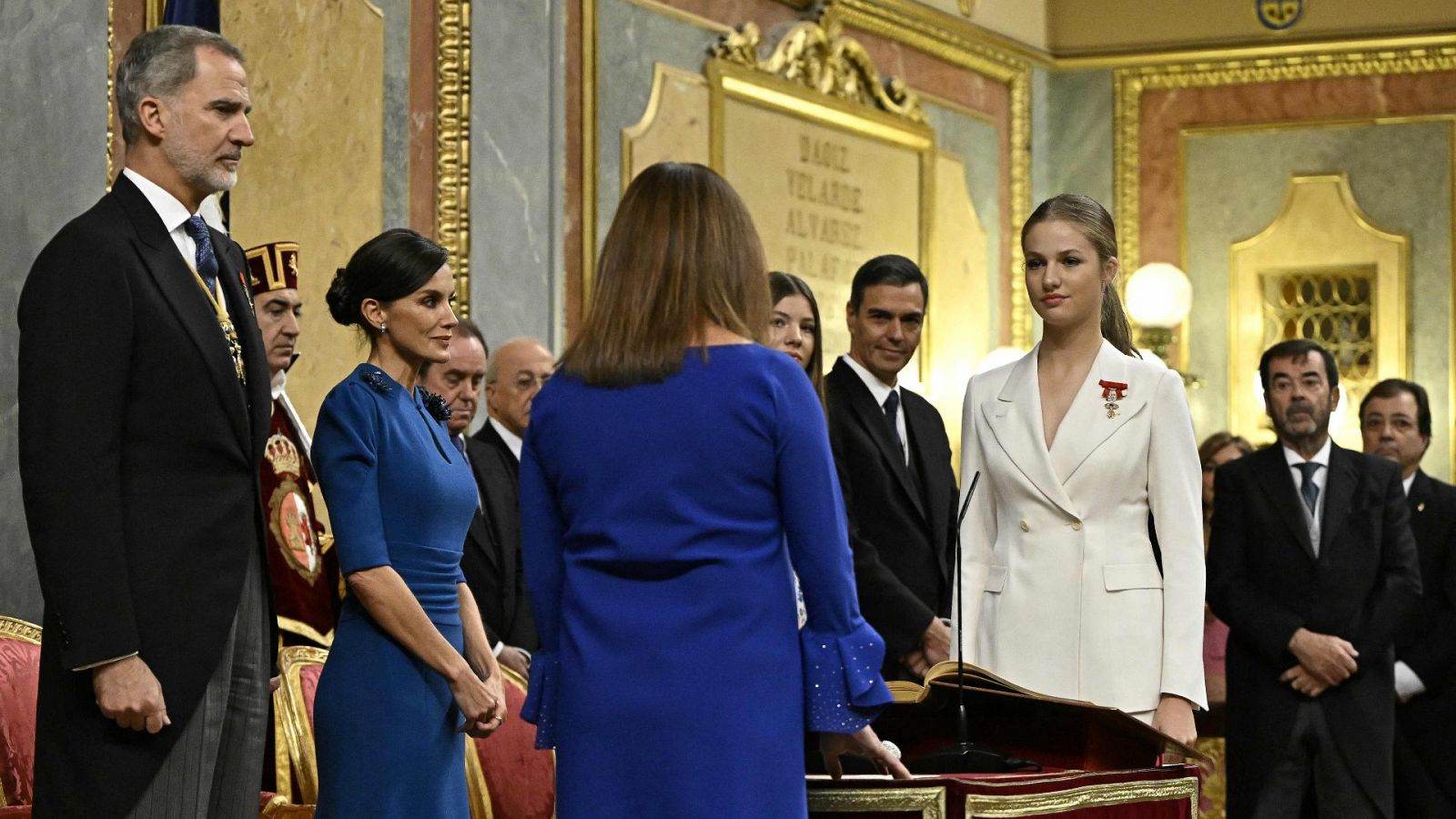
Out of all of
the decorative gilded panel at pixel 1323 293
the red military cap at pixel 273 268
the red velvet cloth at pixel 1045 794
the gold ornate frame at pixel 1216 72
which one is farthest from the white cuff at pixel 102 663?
the gold ornate frame at pixel 1216 72

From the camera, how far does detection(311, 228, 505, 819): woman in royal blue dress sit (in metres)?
3.36

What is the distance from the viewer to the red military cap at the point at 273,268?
16.3ft

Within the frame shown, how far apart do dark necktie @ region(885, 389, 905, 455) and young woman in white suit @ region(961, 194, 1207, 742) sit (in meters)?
1.48

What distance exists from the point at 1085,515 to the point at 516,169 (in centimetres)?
417

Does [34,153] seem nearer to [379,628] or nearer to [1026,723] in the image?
[379,628]

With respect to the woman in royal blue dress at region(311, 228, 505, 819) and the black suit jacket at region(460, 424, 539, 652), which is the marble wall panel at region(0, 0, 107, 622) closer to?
the black suit jacket at region(460, 424, 539, 652)

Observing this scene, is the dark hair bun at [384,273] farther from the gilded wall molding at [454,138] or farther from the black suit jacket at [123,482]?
the gilded wall molding at [454,138]

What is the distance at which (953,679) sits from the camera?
296cm

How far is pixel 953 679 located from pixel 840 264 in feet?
20.8

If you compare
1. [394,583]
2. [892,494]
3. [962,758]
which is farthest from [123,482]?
[892,494]

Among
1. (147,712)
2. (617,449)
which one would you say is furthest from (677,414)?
(147,712)

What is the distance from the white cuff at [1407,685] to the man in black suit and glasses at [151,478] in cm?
453

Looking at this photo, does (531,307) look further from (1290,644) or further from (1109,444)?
(1109,444)

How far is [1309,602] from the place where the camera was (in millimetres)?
5910
